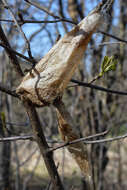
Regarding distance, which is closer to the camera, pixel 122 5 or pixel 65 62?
pixel 65 62

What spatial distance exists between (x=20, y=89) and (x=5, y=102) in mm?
2727

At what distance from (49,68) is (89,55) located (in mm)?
2964

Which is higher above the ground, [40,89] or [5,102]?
[5,102]

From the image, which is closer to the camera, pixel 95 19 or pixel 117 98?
pixel 95 19

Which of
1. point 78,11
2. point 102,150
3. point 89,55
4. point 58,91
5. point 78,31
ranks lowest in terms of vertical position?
point 102,150

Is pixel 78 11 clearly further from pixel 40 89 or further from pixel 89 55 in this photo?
pixel 40 89

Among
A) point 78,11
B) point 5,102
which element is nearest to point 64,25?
point 78,11

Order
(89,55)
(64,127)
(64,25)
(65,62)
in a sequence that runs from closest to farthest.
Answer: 1. (65,62)
2. (64,127)
3. (64,25)
4. (89,55)

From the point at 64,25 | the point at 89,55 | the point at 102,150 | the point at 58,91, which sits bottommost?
the point at 102,150

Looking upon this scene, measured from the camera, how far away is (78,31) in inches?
29.9

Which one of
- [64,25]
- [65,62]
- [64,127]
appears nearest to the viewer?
[65,62]

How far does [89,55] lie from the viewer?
366 centimetres

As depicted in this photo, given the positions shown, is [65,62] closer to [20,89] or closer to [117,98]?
[20,89]

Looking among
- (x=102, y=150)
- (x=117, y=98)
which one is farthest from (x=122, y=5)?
(x=102, y=150)
